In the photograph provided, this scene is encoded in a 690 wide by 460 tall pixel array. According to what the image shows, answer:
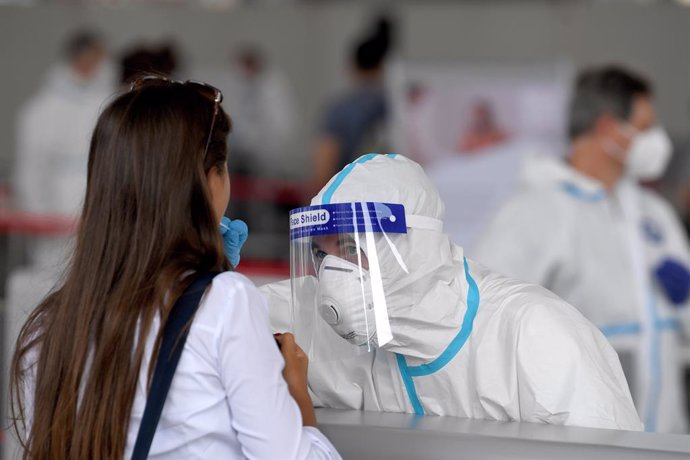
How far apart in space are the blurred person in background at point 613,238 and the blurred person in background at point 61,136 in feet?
10.1

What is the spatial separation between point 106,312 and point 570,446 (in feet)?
2.37

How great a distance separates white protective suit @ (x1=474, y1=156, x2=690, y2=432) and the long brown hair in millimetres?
1920

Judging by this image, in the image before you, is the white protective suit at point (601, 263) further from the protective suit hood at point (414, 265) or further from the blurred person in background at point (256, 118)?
the blurred person in background at point (256, 118)

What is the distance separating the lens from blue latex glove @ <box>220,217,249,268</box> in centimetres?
184

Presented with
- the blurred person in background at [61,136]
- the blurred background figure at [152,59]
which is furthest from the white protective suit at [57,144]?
the blurred background figure at [152,59]

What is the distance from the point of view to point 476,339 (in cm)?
182

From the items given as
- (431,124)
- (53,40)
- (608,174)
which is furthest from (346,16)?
(608,174)

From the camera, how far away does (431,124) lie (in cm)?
575

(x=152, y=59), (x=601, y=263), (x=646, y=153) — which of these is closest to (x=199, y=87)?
(x=601, y=263)

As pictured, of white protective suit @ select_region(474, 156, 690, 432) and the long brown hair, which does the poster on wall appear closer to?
white protective suit @ select_region(474, 156, 690, 432)

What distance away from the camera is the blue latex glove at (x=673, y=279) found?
3521mm

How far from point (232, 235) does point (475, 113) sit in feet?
13.4

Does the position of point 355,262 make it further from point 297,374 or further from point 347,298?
point 297,374

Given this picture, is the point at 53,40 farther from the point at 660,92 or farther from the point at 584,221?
Result: the point at 584,221
